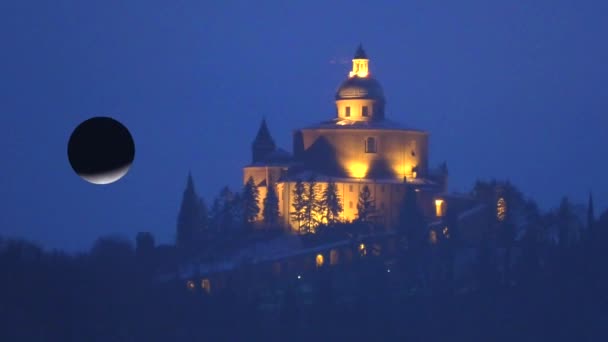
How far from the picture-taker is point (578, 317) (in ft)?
208

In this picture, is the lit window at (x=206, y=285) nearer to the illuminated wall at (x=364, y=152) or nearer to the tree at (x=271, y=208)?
the tree at (x=271, y=208)

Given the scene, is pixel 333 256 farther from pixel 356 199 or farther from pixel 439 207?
pixel 439 207

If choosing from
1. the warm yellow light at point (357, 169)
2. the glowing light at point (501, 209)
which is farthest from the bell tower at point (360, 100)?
the glowing light at point (501, 209)

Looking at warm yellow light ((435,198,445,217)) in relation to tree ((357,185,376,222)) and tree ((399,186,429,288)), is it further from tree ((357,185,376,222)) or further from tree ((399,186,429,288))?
tree ((357,185,376,222))

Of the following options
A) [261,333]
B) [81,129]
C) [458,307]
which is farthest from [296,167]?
[81,129]

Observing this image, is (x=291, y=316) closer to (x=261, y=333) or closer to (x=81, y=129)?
(x=261, y=333)

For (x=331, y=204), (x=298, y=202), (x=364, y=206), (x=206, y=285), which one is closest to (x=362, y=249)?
(x=364, y=206)

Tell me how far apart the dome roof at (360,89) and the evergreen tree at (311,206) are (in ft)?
14.5

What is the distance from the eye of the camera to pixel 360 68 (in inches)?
3098

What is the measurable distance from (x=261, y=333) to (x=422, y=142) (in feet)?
72.7

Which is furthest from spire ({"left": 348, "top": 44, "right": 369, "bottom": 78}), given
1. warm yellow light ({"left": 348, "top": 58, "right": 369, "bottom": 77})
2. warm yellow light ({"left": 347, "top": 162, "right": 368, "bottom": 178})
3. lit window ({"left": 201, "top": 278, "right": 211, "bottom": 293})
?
lit window ({"left": 201, "top": 278, "right": 211, "bottom": 293})

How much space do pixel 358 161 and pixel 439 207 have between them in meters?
3.91

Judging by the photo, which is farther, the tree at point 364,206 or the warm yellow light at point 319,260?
the tree at point 364,206

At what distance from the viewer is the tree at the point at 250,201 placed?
7350 centimetres
